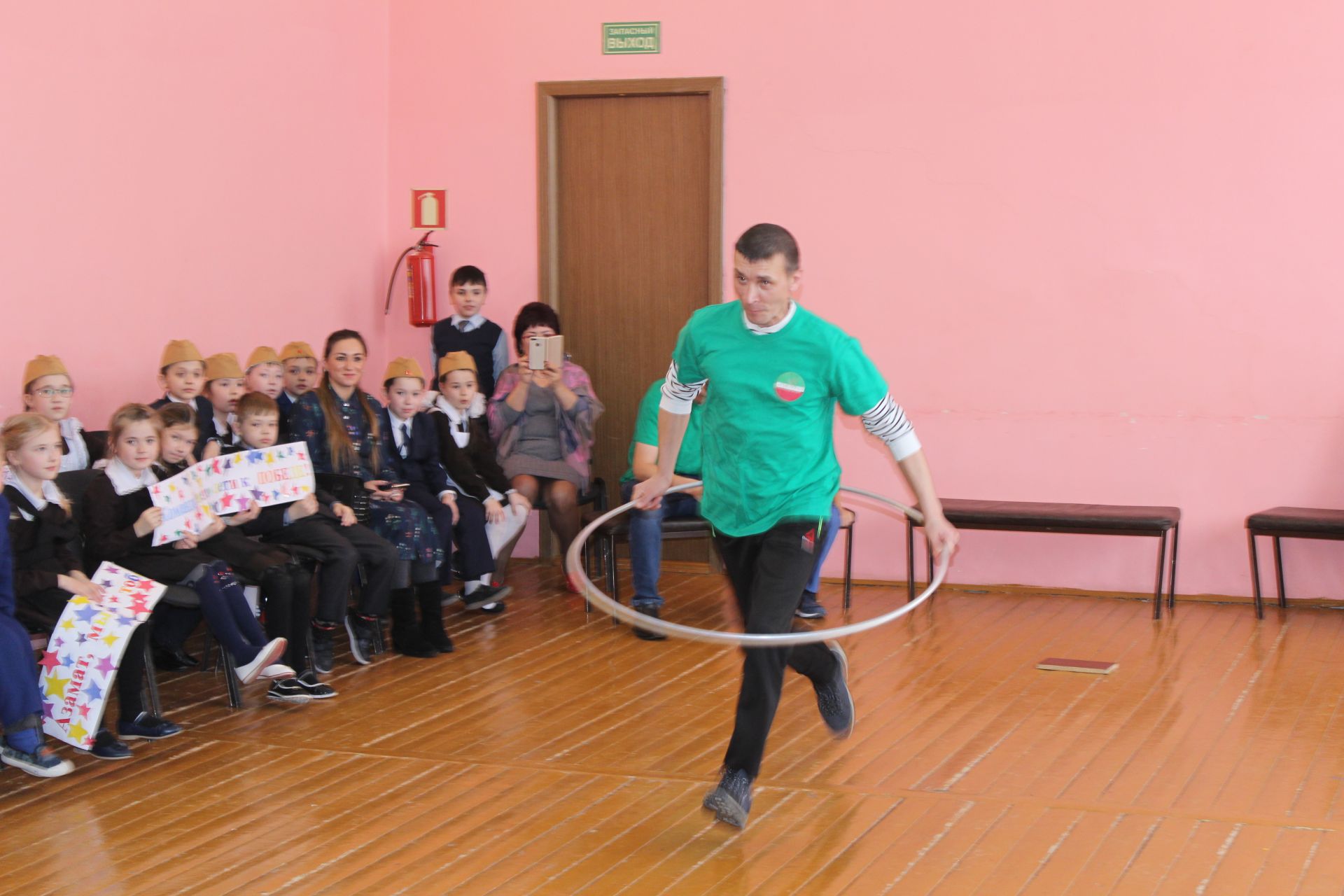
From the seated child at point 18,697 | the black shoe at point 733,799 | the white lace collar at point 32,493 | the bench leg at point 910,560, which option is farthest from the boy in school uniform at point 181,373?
the bench leg at point 910,560

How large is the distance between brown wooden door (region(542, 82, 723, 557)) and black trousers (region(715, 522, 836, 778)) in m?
3.96

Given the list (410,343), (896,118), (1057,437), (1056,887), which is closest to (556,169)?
(410,343)

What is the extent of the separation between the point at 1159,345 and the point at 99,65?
207 inches

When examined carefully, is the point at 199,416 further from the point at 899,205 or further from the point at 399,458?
the point at 899,205

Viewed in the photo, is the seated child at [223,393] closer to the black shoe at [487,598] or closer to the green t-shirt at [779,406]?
the black shoe at [487,598]

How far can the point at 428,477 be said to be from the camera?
21.5 ft

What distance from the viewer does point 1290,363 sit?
23.1 ft

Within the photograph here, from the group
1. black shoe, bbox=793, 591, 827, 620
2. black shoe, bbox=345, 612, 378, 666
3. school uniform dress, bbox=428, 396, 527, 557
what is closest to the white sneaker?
black shoe, bbox=345, 612, 378, 666

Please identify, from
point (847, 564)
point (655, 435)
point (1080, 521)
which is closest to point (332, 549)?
point (655, 435)

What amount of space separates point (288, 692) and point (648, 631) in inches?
68.8

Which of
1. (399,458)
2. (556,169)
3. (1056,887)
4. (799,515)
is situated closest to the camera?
(1056,887)

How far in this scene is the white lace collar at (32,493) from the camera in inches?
187

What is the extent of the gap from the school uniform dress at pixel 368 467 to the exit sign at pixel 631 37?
9.28 feet

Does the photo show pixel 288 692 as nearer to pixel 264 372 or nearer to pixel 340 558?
pixel 340 558
